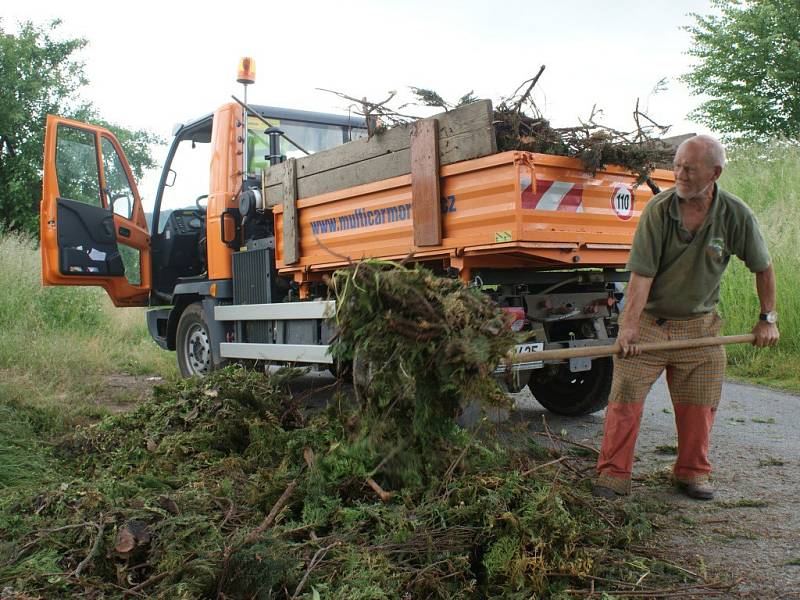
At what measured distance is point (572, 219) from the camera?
17.4ft

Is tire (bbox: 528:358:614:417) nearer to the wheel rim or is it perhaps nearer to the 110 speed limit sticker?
the 110 speed limit sticker

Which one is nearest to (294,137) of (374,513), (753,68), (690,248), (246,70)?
(246,70)

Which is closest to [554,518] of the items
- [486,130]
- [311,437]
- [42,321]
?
[311,437]

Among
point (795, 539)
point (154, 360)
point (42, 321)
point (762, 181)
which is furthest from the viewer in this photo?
point (762, 181)

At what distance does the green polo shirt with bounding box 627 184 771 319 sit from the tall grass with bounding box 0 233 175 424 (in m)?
4.66

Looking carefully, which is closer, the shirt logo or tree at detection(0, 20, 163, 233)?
the shirt logo

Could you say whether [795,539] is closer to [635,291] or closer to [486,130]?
[635,291]

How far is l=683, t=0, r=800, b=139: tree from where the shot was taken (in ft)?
57.0

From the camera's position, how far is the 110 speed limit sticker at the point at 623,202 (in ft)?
18.5

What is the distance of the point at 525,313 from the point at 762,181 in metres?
11.5

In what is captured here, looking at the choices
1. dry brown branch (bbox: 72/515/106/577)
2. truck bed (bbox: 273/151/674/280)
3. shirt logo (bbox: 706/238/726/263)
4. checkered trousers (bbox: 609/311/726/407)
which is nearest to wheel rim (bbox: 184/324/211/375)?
truck bed (bbox: 273/151/674/280)

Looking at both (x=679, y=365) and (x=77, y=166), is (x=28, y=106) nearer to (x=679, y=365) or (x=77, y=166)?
(x=77, y=166)

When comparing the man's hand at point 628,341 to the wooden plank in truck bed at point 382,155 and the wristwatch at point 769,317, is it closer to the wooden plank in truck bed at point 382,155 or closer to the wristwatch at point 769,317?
the wristwatch at point 769,317

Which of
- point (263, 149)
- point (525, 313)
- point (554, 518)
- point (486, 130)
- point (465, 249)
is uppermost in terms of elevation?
point (263, 149)
